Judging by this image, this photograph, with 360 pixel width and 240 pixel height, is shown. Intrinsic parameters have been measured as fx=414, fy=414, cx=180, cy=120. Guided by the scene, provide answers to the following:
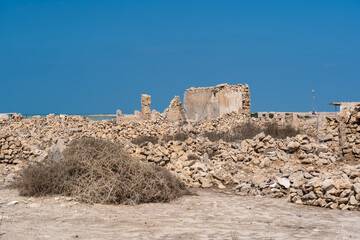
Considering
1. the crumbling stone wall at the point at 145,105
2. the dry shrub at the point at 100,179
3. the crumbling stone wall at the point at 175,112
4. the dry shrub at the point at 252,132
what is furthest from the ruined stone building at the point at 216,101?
the dry shrub at the point at 100,179

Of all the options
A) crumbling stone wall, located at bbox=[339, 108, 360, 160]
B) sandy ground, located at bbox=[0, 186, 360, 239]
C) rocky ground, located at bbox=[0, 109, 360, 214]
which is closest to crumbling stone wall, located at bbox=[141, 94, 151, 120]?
rocky ground, located at bbox=[0, 109, 360, 214]

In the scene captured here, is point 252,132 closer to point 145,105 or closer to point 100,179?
point 100,179

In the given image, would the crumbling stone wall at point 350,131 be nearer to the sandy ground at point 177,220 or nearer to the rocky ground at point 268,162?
the rocky ground at point 268,162

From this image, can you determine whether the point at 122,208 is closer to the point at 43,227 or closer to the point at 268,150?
the point at 43,227

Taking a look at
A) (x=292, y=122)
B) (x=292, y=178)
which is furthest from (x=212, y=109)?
(x=292, y=178)

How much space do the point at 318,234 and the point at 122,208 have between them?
3316 millimetres

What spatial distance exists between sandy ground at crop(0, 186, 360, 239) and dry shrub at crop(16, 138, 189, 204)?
0.80 feet

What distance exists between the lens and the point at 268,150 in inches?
463

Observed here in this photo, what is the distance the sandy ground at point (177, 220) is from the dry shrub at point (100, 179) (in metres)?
0.24

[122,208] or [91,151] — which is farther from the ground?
[91,151]

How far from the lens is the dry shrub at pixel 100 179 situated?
754cm

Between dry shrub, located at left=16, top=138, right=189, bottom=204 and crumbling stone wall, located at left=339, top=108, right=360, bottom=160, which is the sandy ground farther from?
crumbling stone wall, located at left=339, top=108, right=360, bottom=160

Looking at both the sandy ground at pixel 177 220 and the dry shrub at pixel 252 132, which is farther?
the dry shrub at pixel 252 132

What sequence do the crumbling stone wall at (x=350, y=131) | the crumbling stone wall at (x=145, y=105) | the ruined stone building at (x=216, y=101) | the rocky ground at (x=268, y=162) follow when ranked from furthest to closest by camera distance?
the crumbling stone wall at (x=145, y=105) → the ruined stone building at (x=216, y=101) → the crumbling stone wall at (x=350, y=131) → the rocky ground at (x=268, y=162)
